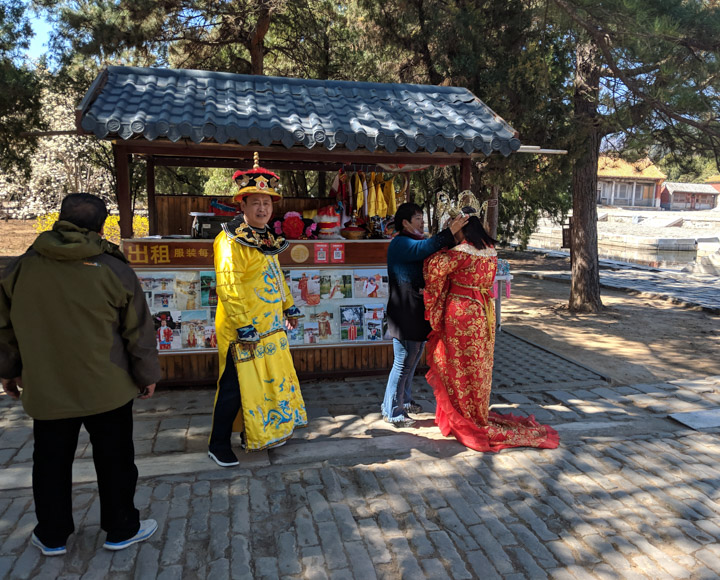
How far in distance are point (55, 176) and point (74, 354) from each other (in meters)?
28.7

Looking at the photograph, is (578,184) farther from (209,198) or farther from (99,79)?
(99,79)

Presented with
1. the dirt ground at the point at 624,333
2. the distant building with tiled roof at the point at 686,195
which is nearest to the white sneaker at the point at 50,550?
the dirt ground at the point at 624,333

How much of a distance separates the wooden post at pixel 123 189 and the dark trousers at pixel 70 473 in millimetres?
3070

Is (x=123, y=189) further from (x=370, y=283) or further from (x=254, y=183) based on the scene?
(x=370, y=283)

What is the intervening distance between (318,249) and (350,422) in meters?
1.98

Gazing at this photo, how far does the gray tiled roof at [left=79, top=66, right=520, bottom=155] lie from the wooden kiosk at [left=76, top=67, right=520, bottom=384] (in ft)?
0.04

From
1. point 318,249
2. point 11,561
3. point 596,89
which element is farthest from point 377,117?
point 596,89

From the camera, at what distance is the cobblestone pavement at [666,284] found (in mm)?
12125

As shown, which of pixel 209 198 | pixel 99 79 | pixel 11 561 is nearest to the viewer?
pixel 11 561

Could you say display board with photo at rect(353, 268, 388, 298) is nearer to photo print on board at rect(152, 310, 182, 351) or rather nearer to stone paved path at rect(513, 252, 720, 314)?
photo print on board at rect(152, 310, 182, 351)

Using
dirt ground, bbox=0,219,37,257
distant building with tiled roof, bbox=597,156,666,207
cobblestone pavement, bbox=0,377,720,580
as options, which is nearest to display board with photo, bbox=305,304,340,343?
cobblestone pavement, bbox=0,377,720,580

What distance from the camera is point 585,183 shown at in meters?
10.6

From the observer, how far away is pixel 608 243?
30.5m

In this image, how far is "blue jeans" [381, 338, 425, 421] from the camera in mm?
4594
